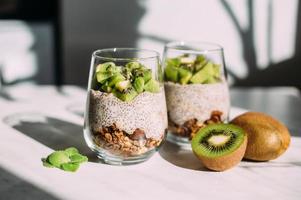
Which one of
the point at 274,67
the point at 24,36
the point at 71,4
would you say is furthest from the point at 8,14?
the point at 274,67

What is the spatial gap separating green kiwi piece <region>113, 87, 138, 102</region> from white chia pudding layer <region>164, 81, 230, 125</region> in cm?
14

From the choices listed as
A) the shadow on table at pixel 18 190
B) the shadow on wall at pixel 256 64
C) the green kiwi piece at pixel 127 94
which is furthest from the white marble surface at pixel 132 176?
the shadow on wall at pixel 256 64

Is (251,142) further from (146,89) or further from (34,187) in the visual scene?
(34,187)

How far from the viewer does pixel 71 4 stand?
88.4 inches

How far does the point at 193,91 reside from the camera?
884mm

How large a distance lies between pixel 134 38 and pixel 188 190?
1.66 m

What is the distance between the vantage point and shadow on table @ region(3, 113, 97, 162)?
901mm

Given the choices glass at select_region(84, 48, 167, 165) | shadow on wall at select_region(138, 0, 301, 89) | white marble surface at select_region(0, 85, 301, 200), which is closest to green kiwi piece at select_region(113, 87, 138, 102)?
glass at select_region(84, 48, 167, 165)

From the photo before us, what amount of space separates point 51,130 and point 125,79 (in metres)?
0.29

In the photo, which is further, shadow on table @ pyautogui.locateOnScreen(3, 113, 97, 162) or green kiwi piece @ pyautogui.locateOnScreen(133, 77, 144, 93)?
shadow on table @ pyautogui.locateOnScreen(3, 113, 97, 162)

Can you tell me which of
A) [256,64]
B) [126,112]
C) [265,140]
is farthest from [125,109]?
[256,64]

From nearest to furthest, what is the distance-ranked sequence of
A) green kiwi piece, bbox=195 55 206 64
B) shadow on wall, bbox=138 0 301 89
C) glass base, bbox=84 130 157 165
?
glass base, bbox=84 130 157 165 → green kiwi piece, bbox=195 55 206 64 → shadow on wall, bbox=138 0 301 89

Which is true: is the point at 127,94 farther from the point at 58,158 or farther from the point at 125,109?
the point at 58,158

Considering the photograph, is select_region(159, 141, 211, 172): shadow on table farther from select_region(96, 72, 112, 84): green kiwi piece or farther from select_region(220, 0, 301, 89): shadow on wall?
select_region(220, 0, 301, 89): shadow on wall
